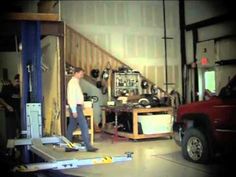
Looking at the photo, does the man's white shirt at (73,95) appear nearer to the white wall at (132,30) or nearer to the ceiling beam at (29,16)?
the ceiling beam at (29,16)

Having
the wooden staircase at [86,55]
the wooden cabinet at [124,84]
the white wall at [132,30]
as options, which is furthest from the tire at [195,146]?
the white wall at [132,30]

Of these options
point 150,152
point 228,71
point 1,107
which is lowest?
point 150,152

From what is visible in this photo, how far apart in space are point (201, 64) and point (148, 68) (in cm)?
Result: 227

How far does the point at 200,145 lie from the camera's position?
7.79 m

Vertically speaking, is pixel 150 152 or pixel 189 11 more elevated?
pixel 189 11

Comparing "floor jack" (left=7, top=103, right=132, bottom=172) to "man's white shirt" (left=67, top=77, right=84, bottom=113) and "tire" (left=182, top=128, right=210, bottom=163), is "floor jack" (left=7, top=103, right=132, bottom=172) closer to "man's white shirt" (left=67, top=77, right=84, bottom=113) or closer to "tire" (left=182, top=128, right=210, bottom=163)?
"man's white shirt" (left=67, top=77, right=84, bottom=113)

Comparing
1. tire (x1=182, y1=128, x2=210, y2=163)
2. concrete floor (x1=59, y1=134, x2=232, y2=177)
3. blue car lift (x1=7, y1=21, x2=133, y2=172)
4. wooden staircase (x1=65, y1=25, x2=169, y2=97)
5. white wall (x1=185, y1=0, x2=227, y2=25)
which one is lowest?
concrete floor (x1=59, y1=134, x2=232, y2=177)

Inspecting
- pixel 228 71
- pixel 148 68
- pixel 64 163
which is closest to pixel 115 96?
pixel 148 68

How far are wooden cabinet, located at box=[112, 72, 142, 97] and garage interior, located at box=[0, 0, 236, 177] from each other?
36 mm

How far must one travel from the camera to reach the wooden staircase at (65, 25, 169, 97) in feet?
46.3

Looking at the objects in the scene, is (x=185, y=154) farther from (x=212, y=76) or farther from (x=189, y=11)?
(x=189, y=11)

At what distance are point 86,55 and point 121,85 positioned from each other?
1.66 metres

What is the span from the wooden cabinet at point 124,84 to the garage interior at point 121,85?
4 centimetres

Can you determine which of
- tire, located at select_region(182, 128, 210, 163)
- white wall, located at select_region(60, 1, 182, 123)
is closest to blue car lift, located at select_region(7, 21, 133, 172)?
tire, located at select_region(182, 128, 210, 163)
